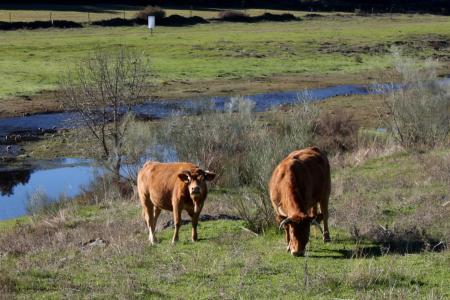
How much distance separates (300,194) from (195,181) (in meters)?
1.85

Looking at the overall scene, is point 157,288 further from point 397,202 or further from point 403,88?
point 403,88

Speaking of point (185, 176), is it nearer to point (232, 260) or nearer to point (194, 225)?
point (194, 225)

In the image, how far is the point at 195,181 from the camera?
12273 mm

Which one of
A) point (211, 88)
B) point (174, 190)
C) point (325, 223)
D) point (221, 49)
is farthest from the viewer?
point (221, 49)

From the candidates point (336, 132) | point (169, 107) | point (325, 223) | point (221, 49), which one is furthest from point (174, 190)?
point (221, 49)

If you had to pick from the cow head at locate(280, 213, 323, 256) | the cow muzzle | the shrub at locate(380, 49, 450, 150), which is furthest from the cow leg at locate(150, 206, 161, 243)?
the shrub at locate(380, 49, 450, 150)

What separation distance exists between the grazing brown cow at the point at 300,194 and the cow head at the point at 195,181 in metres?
1.16

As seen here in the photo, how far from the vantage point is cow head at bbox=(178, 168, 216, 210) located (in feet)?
40.1

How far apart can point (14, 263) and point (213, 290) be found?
12.6 feet

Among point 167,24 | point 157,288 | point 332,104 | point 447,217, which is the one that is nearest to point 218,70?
point 332,104

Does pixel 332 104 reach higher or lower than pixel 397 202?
lower

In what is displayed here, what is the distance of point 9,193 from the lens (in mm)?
24609

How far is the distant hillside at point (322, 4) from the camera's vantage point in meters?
100

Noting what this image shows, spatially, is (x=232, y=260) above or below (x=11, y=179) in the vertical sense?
above
